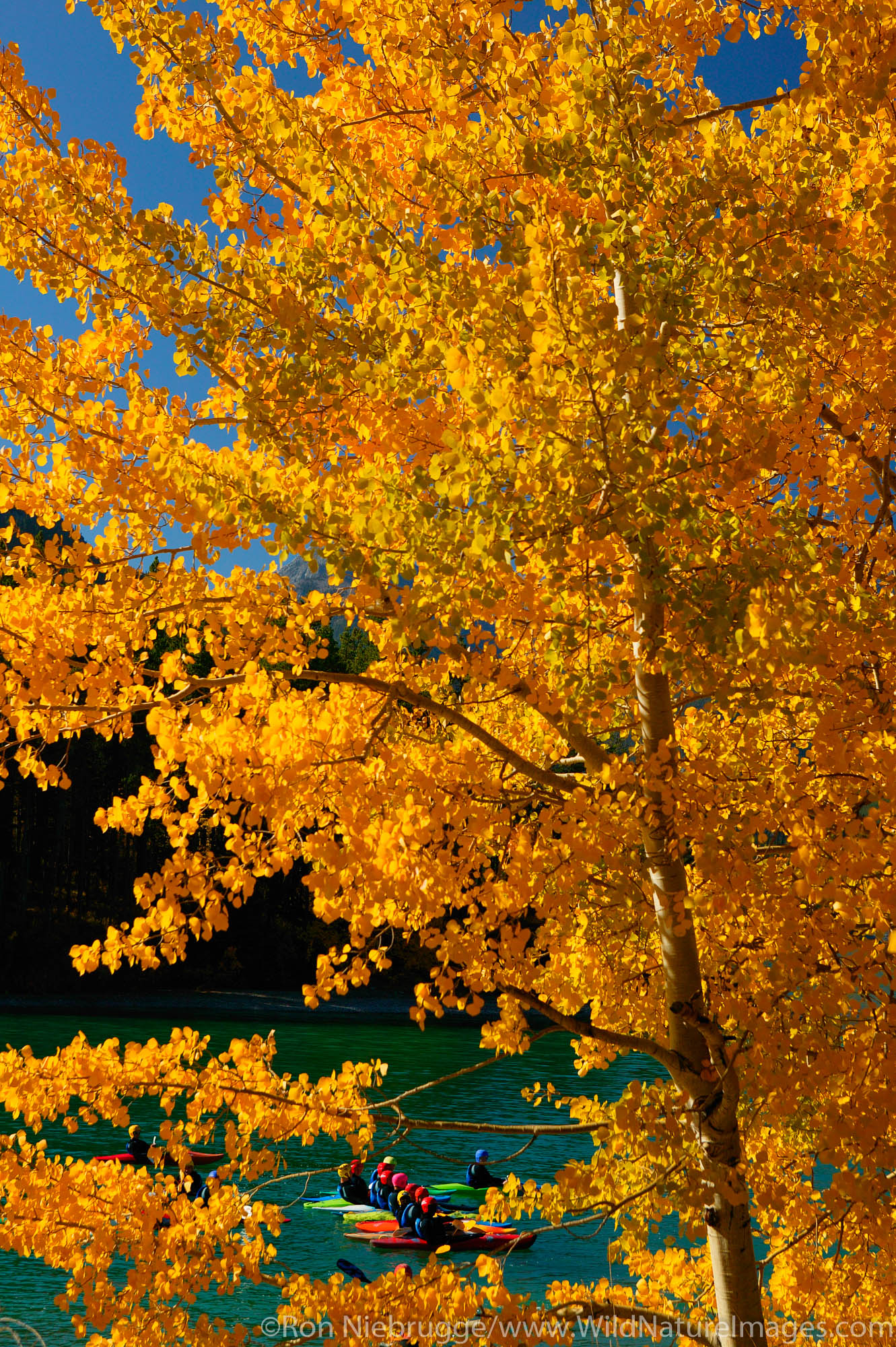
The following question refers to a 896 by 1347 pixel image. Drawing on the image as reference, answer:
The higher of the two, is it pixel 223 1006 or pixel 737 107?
pixel 737 107

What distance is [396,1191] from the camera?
15.7 metres

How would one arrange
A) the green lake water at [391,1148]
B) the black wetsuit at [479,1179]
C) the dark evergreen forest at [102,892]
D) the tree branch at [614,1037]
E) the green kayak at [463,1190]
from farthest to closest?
the dark evergreen forest at [102,892] < the green kayak at [463,1190] < the black wetsuit at [479,1179] < the green lake water at [391,1148] < the tree branch at [614,1037]

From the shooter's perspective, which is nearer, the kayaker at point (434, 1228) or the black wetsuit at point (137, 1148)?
the kayaker at point (434, 1228)

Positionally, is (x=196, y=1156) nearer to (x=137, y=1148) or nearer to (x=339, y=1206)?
(x=339, y=1206)

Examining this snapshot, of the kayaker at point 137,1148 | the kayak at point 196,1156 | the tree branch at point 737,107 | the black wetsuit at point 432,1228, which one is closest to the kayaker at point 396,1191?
the black wetsuit at point 432,1228

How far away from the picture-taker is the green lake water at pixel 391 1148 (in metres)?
12.8

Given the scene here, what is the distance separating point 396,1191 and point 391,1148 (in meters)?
3.54

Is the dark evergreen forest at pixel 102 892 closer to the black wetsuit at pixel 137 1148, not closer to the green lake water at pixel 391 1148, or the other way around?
the green lake water at pixel 391 1148

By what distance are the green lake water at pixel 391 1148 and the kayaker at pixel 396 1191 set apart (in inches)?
30.7

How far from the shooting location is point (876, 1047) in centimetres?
298

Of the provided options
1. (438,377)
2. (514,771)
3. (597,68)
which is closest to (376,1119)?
→ (514,771)

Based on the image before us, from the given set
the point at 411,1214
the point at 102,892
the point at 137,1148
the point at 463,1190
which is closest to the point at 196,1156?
the point at 137,1148

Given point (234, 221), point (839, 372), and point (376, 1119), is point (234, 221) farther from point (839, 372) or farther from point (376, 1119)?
point (376, 1119)

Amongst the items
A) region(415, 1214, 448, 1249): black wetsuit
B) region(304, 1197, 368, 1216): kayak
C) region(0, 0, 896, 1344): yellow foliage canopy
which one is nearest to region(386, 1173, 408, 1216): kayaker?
region(415, 1214, 448, 1249): black wetsuit
